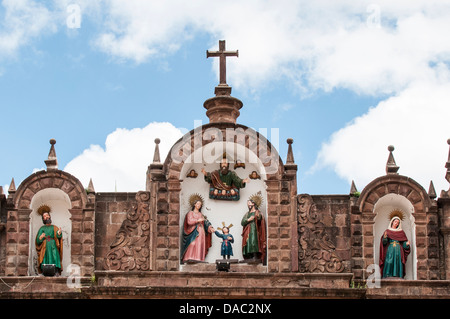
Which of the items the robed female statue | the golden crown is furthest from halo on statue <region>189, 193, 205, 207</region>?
the robed female statue

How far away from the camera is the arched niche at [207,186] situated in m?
37.2

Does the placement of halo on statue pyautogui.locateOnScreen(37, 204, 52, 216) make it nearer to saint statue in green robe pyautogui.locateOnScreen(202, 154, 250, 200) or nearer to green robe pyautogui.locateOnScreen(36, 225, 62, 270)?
green robe pyautogui.locateOnScreen(36, 225, 62, 270)

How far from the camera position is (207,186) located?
37656 millimetres

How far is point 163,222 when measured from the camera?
36625 millimetres

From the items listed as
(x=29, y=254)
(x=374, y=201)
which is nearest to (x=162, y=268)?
(x=29, y=254)

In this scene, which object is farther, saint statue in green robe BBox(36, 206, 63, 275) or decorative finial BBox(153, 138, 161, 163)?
decorative finial BBox(153, 138, 161, 163)

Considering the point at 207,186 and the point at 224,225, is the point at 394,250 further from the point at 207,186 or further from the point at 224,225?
the point at 207,186

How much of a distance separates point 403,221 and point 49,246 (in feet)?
30.9

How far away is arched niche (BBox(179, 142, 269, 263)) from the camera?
3725 cm

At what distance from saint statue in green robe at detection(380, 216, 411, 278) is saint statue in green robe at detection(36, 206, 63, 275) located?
27.8ft

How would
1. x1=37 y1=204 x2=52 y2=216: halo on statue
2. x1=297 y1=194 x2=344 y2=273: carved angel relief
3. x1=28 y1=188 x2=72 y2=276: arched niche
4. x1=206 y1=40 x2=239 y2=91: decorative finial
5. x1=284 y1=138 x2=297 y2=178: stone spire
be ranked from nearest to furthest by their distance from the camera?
1. x1=297 y1=194 x2=344 y2=273: carved angel relief
2. x1=28 y1=188 x2=72 y2=276: arched niche
3. x1=284 y1=138 x2=297 y2=178: stone spire
4. x1=37 y1=204 x2=52 y2=216: halo on statue
5. x1=206 y1=40 x2=239 y2=91: decorative finial

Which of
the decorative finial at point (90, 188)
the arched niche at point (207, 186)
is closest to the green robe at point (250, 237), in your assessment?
the arched niche at point (207, 186)

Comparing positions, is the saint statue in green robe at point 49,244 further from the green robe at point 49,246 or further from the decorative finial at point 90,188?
the decorative finial at point 90,188

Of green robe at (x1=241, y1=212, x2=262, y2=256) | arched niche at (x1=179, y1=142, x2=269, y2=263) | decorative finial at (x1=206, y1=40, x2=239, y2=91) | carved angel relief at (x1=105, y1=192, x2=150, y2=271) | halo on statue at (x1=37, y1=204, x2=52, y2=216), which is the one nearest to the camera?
carved angel relief at (x1=105, y1=192, x2=150, y2=271)
